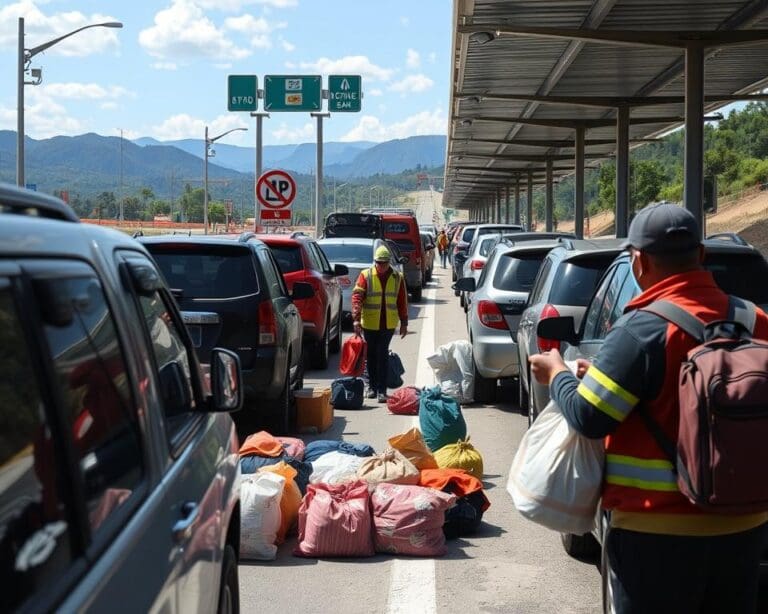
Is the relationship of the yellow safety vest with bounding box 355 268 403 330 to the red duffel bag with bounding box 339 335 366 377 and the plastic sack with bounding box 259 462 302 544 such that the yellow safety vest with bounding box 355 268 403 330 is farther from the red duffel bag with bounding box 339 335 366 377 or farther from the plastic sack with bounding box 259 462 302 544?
the plastic sack with bounding box 259 462 302 544

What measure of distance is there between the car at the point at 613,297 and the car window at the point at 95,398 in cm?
193

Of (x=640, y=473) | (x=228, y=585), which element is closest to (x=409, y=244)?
(x=228, y=585)

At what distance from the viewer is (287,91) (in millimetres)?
36781

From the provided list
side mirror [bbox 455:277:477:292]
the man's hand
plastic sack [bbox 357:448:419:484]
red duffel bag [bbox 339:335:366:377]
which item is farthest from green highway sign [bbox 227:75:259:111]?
the man's hand

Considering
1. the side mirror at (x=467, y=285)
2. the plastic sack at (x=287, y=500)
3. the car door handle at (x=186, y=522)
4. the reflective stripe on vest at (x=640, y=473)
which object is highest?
the side mirror at (x=467, y=285)

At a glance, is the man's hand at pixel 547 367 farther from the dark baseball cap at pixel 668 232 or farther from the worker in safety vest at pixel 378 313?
the worker in safety vest at pixel 378 313

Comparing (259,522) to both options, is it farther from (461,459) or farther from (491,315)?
(491,315)

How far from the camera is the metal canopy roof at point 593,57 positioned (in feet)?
70.3

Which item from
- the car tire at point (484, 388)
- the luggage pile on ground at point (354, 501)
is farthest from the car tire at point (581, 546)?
the car tire at point (484, 388)

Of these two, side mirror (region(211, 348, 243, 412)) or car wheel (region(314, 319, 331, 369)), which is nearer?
side mirror (region(211, 348, 243, 412))

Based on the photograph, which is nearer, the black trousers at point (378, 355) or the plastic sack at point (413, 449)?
the plastic sack at point (413, 449)

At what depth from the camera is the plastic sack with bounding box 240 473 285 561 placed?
6.88 meters

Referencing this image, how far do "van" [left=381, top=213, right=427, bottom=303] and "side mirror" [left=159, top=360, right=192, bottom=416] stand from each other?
27360mm

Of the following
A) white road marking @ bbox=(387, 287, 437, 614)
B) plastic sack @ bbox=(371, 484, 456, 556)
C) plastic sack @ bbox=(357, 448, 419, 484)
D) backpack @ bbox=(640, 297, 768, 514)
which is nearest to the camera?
backpack @ bbox=(640, 297, 768, 514)
